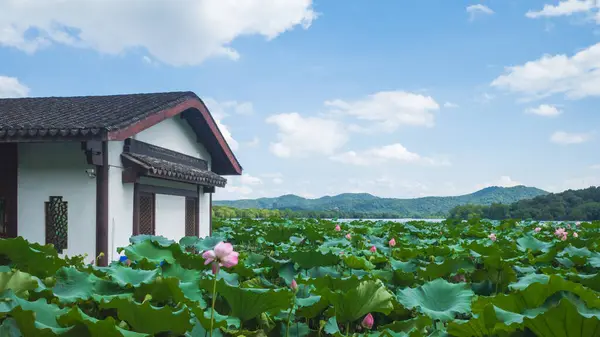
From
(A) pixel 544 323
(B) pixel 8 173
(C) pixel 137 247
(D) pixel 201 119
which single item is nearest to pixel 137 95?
(D) pixel 201 119

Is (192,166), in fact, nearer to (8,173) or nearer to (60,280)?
(8,173)

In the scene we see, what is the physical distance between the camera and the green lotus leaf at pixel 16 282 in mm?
1640

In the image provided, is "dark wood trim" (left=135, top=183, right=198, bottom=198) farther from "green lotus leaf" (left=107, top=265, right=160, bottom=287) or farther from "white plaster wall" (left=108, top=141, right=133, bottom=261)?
"green lotus leaf" (left=107, top=265, right=160, bottom=287)

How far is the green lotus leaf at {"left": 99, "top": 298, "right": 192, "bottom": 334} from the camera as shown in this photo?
1305 mm

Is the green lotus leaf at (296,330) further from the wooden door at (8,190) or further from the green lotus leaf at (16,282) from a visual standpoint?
the wooden door at (8,190)

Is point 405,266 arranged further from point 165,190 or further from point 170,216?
point 170,216

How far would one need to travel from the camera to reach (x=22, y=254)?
2.13 meters

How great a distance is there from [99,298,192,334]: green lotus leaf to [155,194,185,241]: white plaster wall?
842 centimetres

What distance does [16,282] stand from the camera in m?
1.66

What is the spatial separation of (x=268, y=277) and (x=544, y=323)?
1.79 m

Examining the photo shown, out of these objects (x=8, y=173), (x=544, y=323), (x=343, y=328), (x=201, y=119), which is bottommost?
(x=343, y=328)

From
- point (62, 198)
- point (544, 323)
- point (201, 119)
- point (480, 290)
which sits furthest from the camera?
point (201, 119)

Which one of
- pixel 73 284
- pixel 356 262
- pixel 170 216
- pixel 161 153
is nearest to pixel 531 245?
pixel 356 262

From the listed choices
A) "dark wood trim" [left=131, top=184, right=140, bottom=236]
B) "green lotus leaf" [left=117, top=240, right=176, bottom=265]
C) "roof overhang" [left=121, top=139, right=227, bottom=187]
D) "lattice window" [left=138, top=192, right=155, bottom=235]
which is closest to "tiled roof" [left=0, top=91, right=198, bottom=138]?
"roof overhang" [left=121, top=139, right=227, bottom=187]
